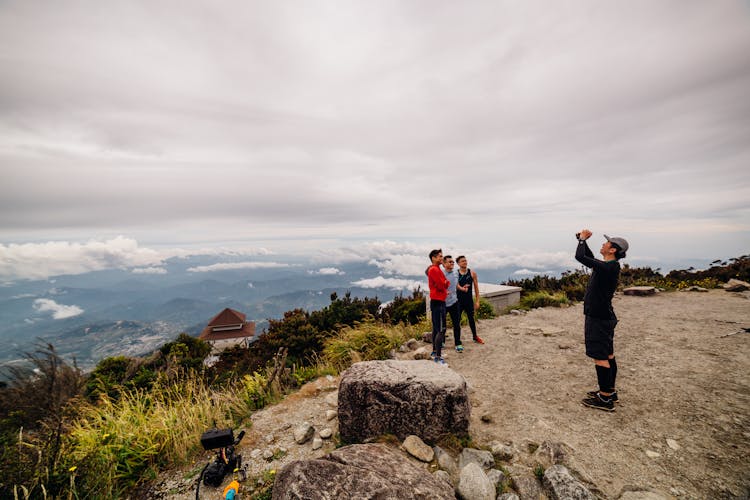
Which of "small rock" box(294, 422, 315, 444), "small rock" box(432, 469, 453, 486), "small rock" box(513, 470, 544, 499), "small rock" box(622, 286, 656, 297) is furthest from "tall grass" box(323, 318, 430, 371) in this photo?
"small rock" box(622, 286, 656, 297)

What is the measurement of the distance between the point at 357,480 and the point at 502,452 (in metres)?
2.10

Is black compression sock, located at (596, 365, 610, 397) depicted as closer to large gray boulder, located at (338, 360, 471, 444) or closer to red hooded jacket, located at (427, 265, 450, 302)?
large gray boulder, located at (338, 360, 471, 444)

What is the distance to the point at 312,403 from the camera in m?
5.68

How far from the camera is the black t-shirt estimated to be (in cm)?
457

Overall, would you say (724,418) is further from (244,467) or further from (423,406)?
(244,467)

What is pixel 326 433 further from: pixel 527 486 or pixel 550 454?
pixel 550 454

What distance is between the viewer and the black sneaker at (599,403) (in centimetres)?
463

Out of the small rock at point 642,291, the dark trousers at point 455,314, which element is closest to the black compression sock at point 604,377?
the dark trousers at point 455,314

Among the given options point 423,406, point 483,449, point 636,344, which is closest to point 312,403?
point 423,406

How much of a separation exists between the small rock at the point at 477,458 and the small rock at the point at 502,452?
104 mm

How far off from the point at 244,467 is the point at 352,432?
1484mm

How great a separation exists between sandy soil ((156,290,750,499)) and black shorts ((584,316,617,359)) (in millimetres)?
936

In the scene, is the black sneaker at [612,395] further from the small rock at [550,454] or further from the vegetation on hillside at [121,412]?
the vegetation on hillside at [121,412]

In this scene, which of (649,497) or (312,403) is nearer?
(649,497)
